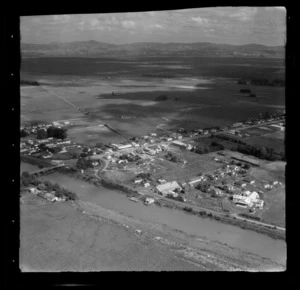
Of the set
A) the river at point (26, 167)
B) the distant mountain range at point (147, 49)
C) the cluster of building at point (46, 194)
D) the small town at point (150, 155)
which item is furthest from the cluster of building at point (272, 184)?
the river at point (26, 167)

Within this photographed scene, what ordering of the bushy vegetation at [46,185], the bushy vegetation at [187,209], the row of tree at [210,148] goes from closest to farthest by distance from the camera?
the bushy vegetation at [46,185]
the bushy vegetation at [187,209]
the row of tree at [210,148]

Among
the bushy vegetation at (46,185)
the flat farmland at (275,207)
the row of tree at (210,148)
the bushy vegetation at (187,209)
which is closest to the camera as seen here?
the flat farmland at (275,207)

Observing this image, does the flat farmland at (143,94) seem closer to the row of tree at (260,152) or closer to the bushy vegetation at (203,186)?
the row of tree at (260,152)

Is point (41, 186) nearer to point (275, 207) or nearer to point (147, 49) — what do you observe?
point (147, 49)

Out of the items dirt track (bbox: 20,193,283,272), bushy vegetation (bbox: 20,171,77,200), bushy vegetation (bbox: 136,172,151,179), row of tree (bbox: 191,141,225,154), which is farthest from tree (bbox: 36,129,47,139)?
row of tree (bbox: 191,141,225,154)

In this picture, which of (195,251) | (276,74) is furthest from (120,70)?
(195,251)

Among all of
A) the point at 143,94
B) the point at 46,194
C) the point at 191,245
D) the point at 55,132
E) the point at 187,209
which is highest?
the point at 143,94

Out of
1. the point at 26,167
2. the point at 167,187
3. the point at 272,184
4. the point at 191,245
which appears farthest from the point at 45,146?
the point at 272,184
